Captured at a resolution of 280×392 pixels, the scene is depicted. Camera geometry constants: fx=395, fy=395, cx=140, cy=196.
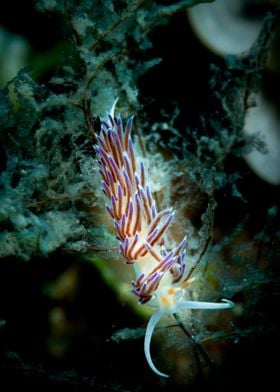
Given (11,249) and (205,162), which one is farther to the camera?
(205,162)

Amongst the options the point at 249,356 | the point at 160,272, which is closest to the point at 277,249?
the point at 249,356

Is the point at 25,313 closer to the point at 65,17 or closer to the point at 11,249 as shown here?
the point at 11,249

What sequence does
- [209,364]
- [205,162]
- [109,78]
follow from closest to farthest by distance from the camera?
[209,364] < [109,78] < [205,162]

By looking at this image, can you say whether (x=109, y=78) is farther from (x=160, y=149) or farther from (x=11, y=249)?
(x=11, y=249)

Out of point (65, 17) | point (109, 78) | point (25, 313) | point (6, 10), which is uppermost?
point (6, 10)

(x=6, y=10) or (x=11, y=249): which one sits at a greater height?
(x=6, y=10)

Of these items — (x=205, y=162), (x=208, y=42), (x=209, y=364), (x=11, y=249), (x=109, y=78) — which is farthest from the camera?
(x=208, y=42)

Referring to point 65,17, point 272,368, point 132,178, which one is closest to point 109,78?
point 65,17
